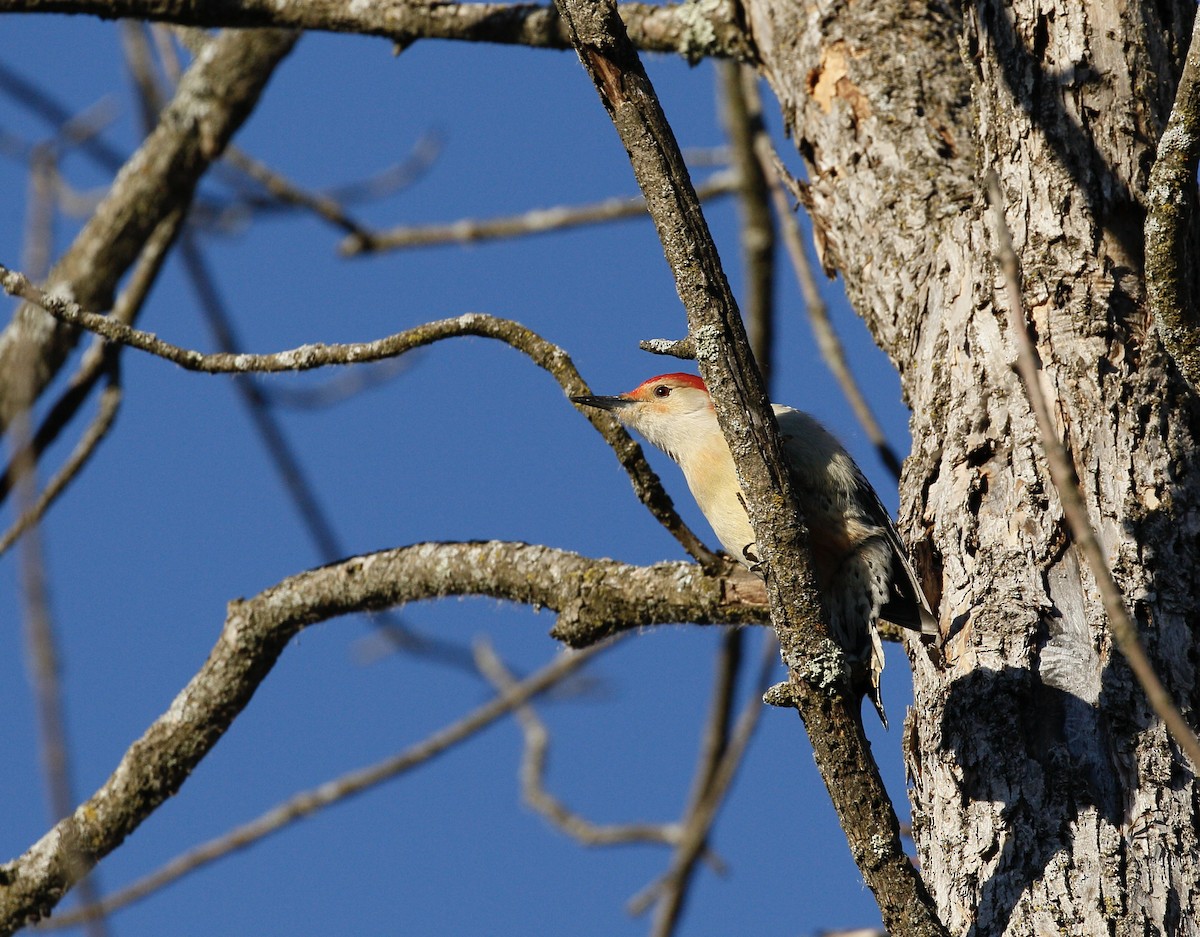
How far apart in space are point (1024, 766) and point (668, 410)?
2337mm

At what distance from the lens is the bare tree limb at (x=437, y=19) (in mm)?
3785

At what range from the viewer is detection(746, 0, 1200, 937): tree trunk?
2.16 m

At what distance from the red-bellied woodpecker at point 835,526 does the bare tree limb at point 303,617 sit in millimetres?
335

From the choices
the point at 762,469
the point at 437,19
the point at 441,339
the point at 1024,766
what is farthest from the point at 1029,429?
the point at 437,19

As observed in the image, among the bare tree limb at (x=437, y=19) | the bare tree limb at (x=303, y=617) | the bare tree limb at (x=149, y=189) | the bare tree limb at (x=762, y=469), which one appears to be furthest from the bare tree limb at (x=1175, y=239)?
the bare tree limb at (x=149, y=189)

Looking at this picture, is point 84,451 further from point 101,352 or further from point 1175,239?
point 1175,239

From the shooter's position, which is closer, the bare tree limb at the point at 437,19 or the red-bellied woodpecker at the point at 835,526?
the red-bellied woodpecker at the point at 835,526

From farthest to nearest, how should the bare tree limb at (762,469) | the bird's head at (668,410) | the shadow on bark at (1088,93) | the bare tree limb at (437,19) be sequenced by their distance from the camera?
1. the bird's head at (668,410)
2. the bare tree limb at (437,19)
3. the shadow on bark at (1088,93)
4. the bare tree limb at (762,469)

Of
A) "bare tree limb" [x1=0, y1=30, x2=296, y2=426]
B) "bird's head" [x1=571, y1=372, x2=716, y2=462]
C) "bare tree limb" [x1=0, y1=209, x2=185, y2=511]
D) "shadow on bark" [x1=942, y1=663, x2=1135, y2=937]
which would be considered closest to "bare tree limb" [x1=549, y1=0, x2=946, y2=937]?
"shadow on bark" [x1=942, y1=663, x2=1135, y2=937]

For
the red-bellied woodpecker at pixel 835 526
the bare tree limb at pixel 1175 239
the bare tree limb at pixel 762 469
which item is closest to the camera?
the bare tree limb at pixel 762 469

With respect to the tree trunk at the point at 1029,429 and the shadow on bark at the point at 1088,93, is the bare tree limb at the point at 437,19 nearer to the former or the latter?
the tree trunk at the point at 1029,429

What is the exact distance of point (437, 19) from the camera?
3885 mm

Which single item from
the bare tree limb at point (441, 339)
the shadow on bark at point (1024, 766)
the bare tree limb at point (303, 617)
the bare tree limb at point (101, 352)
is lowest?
the shadow on bark at point (1024, 766)

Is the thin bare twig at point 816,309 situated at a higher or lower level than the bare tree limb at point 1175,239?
higher
